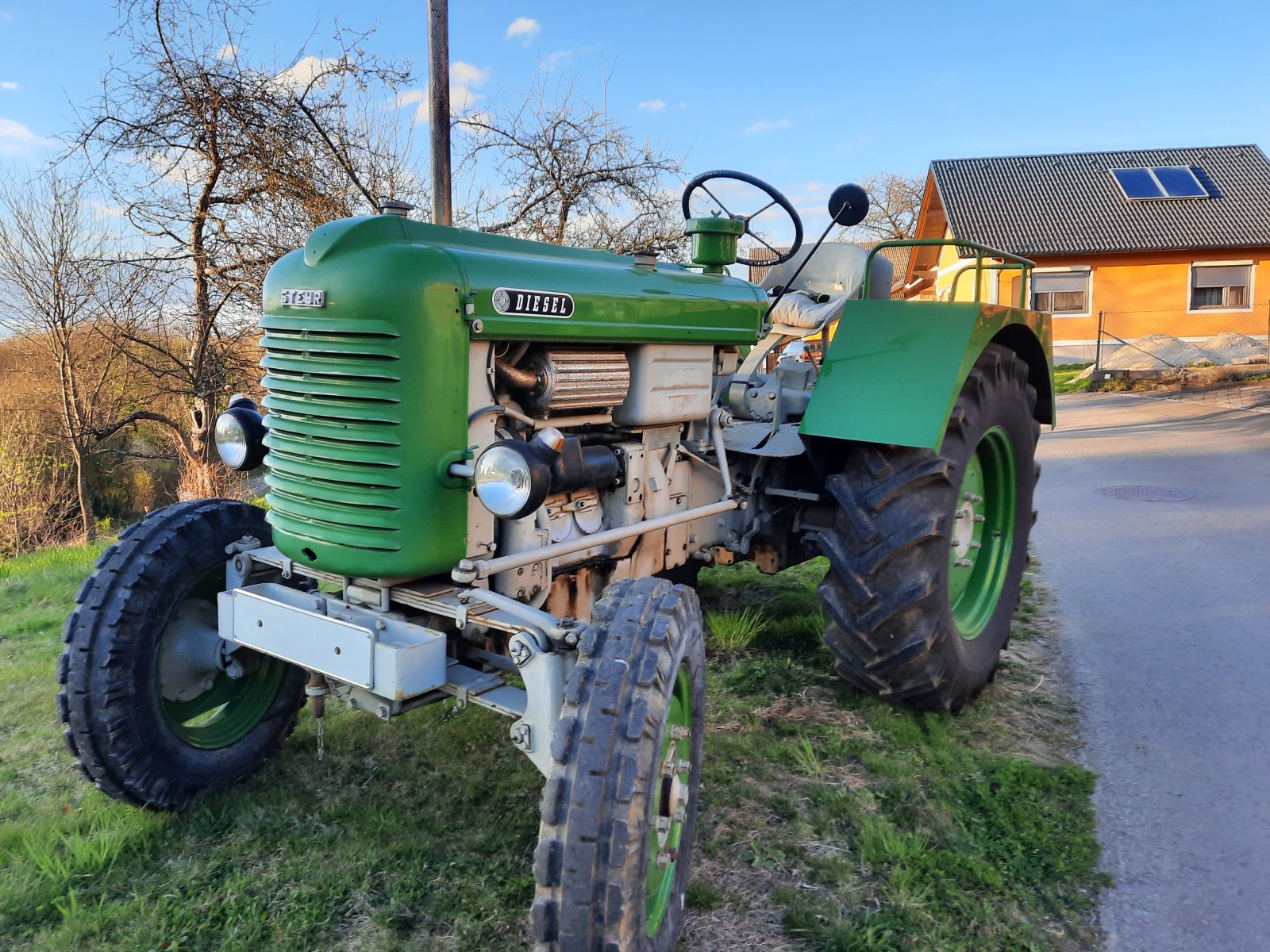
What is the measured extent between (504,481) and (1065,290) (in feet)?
73.4

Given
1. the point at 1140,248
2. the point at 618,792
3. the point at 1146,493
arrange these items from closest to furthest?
the point at 618,792 < the point at 1146,493 < the point at 1140,248

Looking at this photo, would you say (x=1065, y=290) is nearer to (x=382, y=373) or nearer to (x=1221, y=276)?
(x=1221, y=276)

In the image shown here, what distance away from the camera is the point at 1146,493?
24.5 ft

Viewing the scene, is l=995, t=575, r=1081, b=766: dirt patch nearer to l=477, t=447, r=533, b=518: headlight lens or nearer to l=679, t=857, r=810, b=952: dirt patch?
l=679, t=857, r=810, b=952: dirt patch

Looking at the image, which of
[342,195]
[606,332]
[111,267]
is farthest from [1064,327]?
[606,332]

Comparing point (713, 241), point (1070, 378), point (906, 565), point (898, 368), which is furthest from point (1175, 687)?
point (1070, 378)

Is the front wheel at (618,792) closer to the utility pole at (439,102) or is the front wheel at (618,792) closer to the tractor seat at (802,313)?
the tractor seat at (802,313)

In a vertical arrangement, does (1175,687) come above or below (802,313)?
below

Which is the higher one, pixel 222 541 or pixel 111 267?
pixel 111 267

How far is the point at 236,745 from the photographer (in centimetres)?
286

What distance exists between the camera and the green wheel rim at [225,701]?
9.16 feet

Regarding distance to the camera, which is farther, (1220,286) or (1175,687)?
(1220,286)

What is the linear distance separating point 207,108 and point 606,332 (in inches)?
258

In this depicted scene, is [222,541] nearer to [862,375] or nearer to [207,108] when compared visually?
[862,375]
